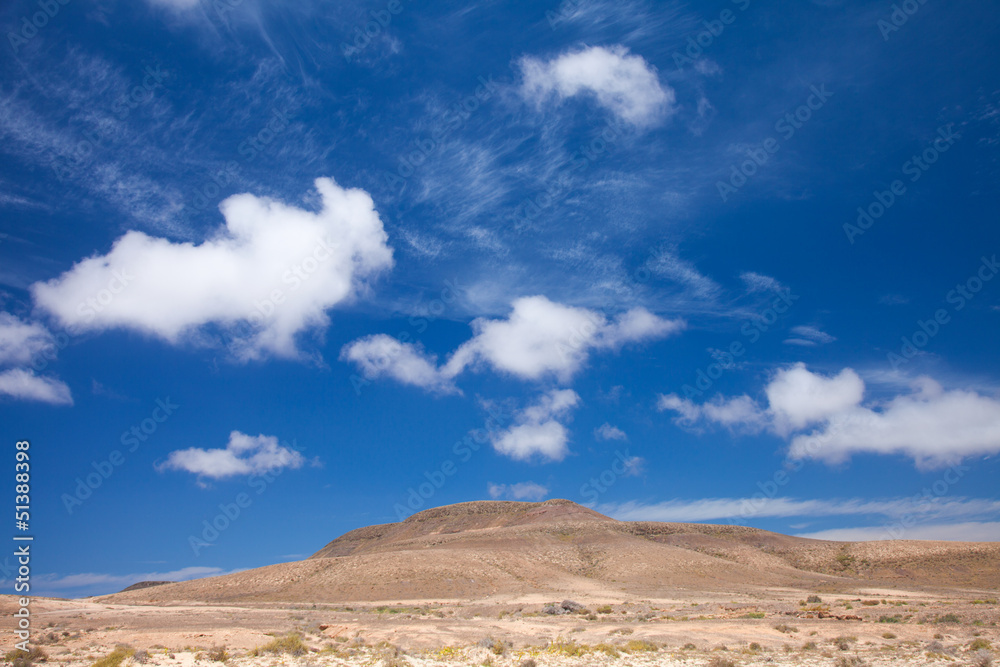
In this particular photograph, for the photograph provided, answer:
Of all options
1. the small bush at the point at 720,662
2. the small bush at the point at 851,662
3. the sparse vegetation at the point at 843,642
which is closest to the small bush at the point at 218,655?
the small bush at the point at 720,662

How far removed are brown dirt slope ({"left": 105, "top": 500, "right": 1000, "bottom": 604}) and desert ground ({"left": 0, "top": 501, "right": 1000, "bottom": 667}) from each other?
0.39 metres

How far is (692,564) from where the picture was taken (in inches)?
3044

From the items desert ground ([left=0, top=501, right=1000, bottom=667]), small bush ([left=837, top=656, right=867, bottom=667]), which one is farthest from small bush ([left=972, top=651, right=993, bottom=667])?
small bush ([left=837, top=656, right=867, bottom=667])

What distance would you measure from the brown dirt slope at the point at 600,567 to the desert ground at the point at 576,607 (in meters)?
0.39

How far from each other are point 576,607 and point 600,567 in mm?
41195

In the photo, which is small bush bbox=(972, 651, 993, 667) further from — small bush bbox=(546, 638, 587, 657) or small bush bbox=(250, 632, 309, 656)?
small bush bbox=(250, 632, 309, 656)

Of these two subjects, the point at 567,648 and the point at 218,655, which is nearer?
the point at 218,655

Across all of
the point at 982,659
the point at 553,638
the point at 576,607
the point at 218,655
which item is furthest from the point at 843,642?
the point at 218,655

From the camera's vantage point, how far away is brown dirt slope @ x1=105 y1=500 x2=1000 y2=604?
63.5m

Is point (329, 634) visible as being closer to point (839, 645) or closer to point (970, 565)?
point (839, 645)

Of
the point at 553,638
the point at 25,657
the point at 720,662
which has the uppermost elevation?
the point at 25,657

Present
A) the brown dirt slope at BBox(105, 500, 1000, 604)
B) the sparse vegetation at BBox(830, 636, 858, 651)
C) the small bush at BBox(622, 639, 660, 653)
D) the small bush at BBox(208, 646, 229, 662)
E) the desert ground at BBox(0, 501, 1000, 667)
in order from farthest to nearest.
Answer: the brown dirt slope at BBox(105, 500, 1000, 604), the sparse vegetation at BBox(830, 636, 858, 651), the small bush at BBox(622, 639, 660, 653), the desert ground at BBox(0, 501, 1000, 667), the small bush at BBox(208, 646, 229, 662)

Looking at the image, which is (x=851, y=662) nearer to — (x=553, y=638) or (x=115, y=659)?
(x=553, y=638)

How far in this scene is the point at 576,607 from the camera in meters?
38.9
